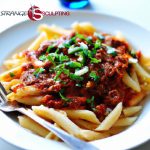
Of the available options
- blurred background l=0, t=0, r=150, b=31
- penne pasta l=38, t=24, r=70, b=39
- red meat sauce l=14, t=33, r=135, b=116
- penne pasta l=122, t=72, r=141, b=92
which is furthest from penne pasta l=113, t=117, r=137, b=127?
blurred background l=0, t=0, r=150, b=31

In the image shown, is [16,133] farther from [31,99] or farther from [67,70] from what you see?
[67,70]

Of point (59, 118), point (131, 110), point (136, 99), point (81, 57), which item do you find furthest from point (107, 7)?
point (59, 118)

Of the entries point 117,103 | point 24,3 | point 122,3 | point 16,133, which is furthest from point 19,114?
point 122,3

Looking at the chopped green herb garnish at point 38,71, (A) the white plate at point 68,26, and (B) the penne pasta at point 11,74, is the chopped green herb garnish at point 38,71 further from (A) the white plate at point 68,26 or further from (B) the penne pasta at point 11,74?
(A) the white plate at point 68,26

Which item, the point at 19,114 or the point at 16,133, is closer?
the point at 16,133

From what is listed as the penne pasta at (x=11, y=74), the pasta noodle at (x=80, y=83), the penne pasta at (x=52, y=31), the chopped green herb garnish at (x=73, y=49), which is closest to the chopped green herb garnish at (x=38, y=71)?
the pasta noodle at (x=80, y=83)

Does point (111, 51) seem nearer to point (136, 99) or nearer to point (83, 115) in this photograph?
point (136, 99)
